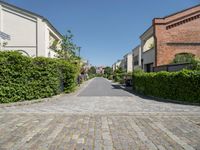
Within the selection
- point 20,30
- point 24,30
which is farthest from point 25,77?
point 20,30

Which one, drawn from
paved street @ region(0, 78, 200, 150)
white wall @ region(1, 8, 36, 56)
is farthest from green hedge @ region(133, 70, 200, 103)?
white wall @ region(1, 8, 36, 56)

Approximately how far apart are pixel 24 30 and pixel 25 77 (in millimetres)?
11494

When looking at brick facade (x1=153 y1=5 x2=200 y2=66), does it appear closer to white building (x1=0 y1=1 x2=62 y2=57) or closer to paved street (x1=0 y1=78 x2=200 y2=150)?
white building (x1=0 y1=1 x2=62 y2=57)

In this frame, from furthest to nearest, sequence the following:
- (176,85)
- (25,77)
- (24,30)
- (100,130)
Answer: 1. (24,30)
2. (176,85)
3. (25,77)
4. (100,130)

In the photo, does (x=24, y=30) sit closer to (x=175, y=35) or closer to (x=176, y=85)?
(x=175, y=35)

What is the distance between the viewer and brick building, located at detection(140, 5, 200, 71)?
19984 millimetres

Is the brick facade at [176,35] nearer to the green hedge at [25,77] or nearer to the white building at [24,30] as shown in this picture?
the green hedge at [25,77]

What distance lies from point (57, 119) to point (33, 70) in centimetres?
528

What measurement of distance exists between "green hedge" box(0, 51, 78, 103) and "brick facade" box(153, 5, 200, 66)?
1092 centimetres

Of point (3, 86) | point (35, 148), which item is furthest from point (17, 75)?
point (35, 148)

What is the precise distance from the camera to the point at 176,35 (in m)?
20.5

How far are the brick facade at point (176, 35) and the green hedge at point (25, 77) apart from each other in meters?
10.9

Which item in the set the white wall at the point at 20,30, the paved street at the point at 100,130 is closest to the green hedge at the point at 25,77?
the paved street at the point at 100,130

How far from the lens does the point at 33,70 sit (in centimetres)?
1195
